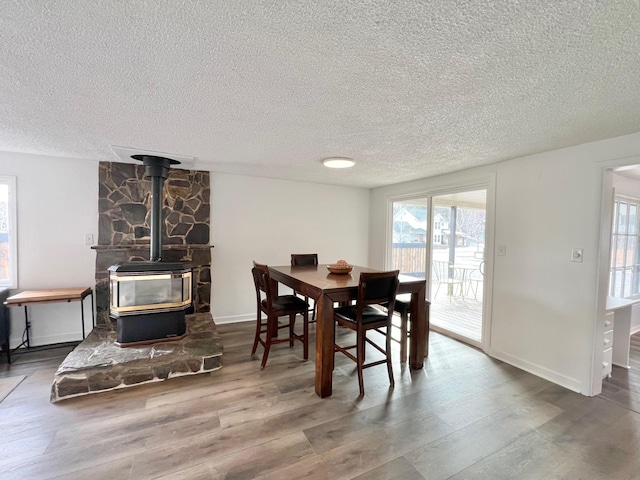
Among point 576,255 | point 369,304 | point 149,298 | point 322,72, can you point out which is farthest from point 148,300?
point 576,255

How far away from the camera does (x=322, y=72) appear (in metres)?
1.41

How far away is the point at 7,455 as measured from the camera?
1.65 m

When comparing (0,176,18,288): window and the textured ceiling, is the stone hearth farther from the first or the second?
the textured ceiling

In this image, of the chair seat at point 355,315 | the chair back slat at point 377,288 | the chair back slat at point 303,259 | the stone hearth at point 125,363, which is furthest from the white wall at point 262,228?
the chair back slat at point 377,288

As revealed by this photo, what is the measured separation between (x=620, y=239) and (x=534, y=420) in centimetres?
319

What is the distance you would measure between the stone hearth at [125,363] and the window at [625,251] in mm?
4983

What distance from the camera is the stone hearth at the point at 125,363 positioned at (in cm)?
225

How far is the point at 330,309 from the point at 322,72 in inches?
66.6

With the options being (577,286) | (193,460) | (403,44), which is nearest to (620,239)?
(577,286)

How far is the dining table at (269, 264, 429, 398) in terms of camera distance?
2281 mm

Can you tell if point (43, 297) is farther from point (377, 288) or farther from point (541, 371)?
point (541, 371)

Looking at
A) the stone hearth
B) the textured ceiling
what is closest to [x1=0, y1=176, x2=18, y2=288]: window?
the textured ceiling

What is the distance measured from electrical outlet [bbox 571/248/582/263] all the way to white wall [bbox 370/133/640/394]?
0.04 metres

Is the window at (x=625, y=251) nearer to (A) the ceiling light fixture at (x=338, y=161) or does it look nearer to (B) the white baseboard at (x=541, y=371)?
(B) the white baseboard at (x=541, y=371)
